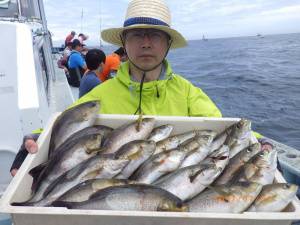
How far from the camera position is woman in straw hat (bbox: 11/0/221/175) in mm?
2445

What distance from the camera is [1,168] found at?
2914 millimetres

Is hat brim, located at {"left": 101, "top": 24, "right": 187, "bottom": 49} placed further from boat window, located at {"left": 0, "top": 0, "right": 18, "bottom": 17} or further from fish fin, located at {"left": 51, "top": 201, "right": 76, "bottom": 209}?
boat window, located at {"left": 0, "top": 0, "right": 18, "bottom": 17}

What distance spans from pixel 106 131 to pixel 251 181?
939mm

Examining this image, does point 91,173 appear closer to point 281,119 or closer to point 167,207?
point 167,207

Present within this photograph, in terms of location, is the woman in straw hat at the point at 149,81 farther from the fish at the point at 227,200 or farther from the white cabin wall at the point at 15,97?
the fish at the point at 227,200

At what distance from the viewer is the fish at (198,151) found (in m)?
1.95

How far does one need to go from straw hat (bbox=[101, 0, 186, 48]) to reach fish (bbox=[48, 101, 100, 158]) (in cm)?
64

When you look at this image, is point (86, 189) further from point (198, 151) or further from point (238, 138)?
point (238, 138)

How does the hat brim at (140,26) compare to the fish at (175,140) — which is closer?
the fish at (175,140)

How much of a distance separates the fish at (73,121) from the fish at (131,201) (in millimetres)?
679

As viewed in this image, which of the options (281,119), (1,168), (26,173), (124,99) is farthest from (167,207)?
(281,119)

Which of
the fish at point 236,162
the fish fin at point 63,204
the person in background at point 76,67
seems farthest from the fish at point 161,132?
the person in background at point 76,67

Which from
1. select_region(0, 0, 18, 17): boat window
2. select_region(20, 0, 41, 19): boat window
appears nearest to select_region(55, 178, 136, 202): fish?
select_region(0, 0, 18, 17): boat window

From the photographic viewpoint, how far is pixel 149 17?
2.38 metres
